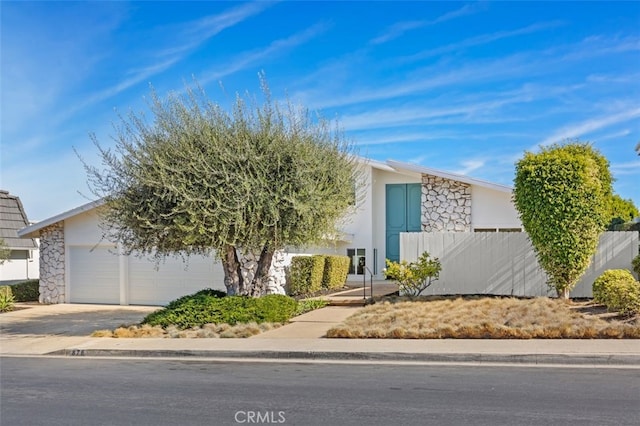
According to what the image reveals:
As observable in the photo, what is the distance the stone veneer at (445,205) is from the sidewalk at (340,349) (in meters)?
10.6

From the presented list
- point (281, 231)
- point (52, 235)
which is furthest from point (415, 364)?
point (52, 235)

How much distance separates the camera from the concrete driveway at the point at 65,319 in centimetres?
1490

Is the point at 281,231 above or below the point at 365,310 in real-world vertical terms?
above

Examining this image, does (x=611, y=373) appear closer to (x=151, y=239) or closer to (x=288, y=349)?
(x=288, y=349)

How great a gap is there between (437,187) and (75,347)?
15.2 metres

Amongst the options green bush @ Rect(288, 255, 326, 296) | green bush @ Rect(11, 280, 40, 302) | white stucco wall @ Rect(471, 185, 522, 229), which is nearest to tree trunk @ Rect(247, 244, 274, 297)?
green bush @ Rect(288, 255, 326, 296)

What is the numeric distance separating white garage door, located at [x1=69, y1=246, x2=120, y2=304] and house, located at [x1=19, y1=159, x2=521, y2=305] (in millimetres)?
35

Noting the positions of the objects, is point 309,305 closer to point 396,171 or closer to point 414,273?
point 414,273

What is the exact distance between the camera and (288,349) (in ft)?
35.8

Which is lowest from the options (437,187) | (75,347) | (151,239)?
(75,347)

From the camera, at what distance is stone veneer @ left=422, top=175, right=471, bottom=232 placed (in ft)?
74.1

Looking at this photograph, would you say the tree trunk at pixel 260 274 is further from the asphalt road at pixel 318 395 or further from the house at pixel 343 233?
the asphalt road at pixel 318 395

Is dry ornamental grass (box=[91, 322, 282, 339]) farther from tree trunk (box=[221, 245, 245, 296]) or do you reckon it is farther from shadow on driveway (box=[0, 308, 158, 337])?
tree trunk (box=[221, 245, 245, 296])

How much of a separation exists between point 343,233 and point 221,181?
620 centimetres
